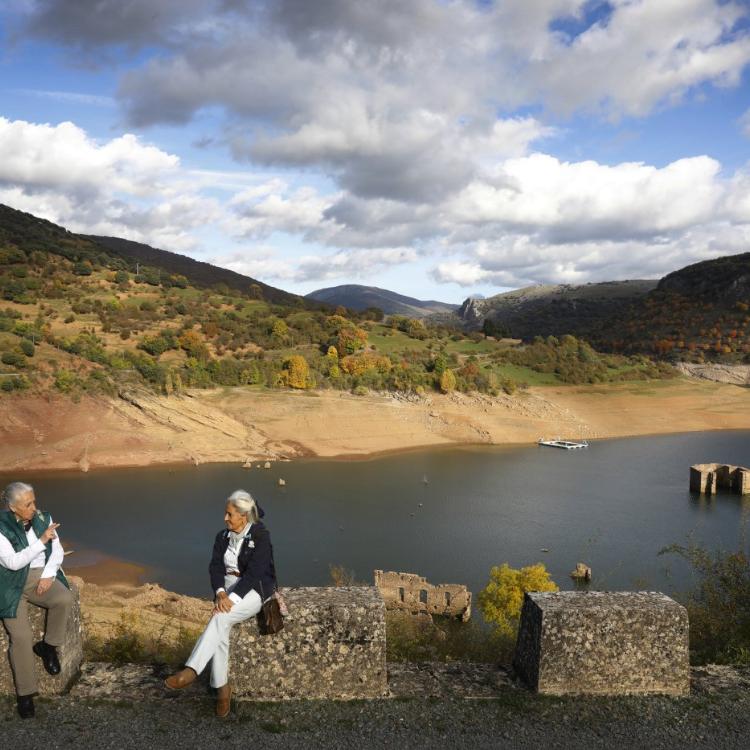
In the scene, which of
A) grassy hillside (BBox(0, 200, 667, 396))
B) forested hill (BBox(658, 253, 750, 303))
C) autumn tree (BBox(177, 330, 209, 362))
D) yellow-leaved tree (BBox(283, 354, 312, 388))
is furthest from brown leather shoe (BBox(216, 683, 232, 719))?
forested hill (BBox(658, 253, 750, 303))

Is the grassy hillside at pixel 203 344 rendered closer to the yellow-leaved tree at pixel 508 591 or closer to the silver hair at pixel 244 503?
the yellow-leaved tree at pixel 508 591

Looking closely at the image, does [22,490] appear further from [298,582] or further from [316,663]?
[298,582]

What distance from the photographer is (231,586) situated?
16.4ft

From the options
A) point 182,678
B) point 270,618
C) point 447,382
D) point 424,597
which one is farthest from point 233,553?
point 447,382

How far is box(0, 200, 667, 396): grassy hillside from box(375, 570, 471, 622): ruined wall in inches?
1338

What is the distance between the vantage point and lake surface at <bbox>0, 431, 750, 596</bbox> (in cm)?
2309

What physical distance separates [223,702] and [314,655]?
0.71 m

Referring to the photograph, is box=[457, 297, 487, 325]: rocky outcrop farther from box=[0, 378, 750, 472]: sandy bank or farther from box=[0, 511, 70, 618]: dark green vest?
box=[0, 511, 70, 618]: dark green vest

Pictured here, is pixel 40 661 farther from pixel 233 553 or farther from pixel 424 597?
pixel 424 597

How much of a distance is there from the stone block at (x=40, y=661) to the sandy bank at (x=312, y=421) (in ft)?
126

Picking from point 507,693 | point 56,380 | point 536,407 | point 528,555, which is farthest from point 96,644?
point 536,407

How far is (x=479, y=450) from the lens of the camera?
4888 cm

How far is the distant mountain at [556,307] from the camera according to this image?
130 meters

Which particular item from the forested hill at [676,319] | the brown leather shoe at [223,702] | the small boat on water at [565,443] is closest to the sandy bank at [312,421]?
the small boat on water at [565,443]
